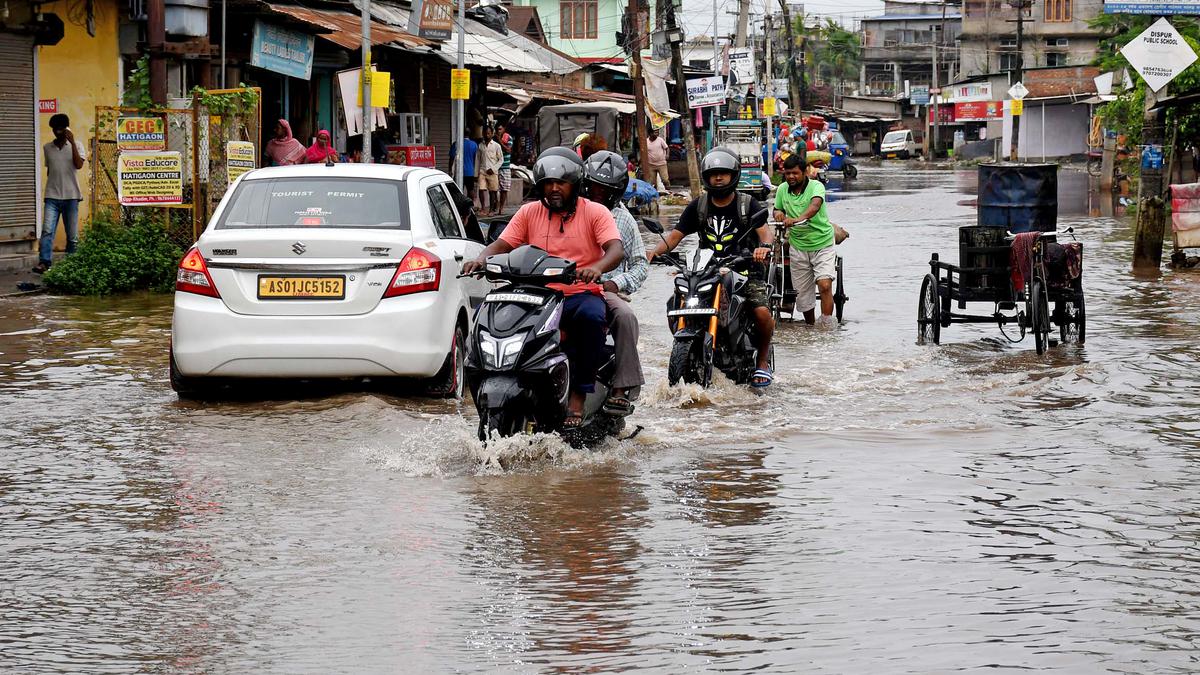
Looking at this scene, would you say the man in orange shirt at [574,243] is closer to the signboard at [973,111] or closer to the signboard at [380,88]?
the signboard at [380,88]

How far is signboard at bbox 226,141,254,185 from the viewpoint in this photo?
17.7m

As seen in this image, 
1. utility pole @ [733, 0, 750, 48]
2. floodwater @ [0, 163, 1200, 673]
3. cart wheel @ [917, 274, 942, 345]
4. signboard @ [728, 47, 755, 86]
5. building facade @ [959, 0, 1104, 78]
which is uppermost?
building facade @ [959, 0, 1104, 78]

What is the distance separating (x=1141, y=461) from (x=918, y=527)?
84.3 inches

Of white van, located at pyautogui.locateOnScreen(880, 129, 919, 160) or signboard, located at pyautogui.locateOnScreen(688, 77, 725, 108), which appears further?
white van, located at pyautogui.locateOnScreen(880, 129, 919, 160)

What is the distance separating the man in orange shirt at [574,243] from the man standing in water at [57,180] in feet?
35.4

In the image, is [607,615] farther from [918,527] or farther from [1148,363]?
[1148,363]

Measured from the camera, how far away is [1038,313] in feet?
41.3

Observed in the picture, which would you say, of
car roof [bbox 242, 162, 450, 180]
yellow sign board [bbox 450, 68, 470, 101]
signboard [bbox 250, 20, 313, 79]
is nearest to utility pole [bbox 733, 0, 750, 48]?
yellow sign board [bbox 450, 68, 470, 101]

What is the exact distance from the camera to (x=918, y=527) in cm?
682

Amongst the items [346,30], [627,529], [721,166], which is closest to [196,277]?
[721,166]

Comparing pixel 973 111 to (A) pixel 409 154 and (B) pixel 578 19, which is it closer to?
(B) pixel 578 19

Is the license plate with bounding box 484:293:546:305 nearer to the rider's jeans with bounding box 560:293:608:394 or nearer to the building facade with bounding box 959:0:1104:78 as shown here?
the rider's jeans with bounding box 560:293:608:394

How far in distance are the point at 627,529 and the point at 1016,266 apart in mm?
6725

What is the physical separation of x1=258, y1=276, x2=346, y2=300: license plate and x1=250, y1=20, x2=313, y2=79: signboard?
41.9 ft
